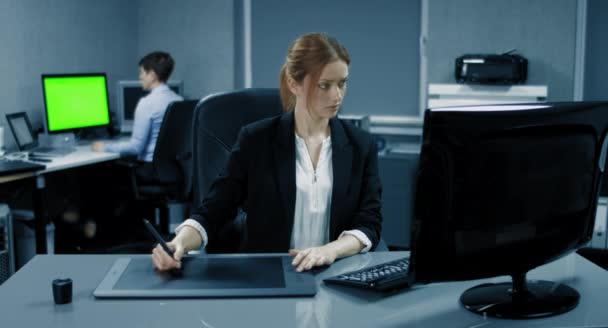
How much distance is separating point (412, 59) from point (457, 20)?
0.41 metres

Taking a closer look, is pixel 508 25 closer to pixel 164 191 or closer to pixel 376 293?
pixel 164 191

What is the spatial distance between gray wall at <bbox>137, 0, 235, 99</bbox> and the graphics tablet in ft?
11.6

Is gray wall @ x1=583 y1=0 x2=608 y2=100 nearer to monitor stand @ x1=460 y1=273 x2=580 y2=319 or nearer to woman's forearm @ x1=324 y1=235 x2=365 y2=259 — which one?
woman's forearm @ x1=324 y1=235 x2=365 y2=259

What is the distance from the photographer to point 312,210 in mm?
2105

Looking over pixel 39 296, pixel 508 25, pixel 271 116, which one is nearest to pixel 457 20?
pixel 508 25

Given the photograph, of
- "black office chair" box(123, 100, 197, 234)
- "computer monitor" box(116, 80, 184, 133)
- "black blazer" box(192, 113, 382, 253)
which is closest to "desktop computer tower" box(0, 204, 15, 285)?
"black office chair" box(123, 100, 197, 234)

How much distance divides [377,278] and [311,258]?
0.62ft

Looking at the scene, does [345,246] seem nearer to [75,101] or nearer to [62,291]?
[62,291]

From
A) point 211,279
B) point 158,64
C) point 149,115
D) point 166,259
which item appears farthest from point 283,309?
point 158,64

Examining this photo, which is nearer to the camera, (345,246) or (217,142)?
(345,246)

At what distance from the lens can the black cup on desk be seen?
1480mm

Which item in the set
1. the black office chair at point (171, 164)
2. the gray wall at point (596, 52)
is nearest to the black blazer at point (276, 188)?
the black office chair at point (171, 164)

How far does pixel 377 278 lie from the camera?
5.20 ft

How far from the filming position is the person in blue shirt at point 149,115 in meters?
4.28
